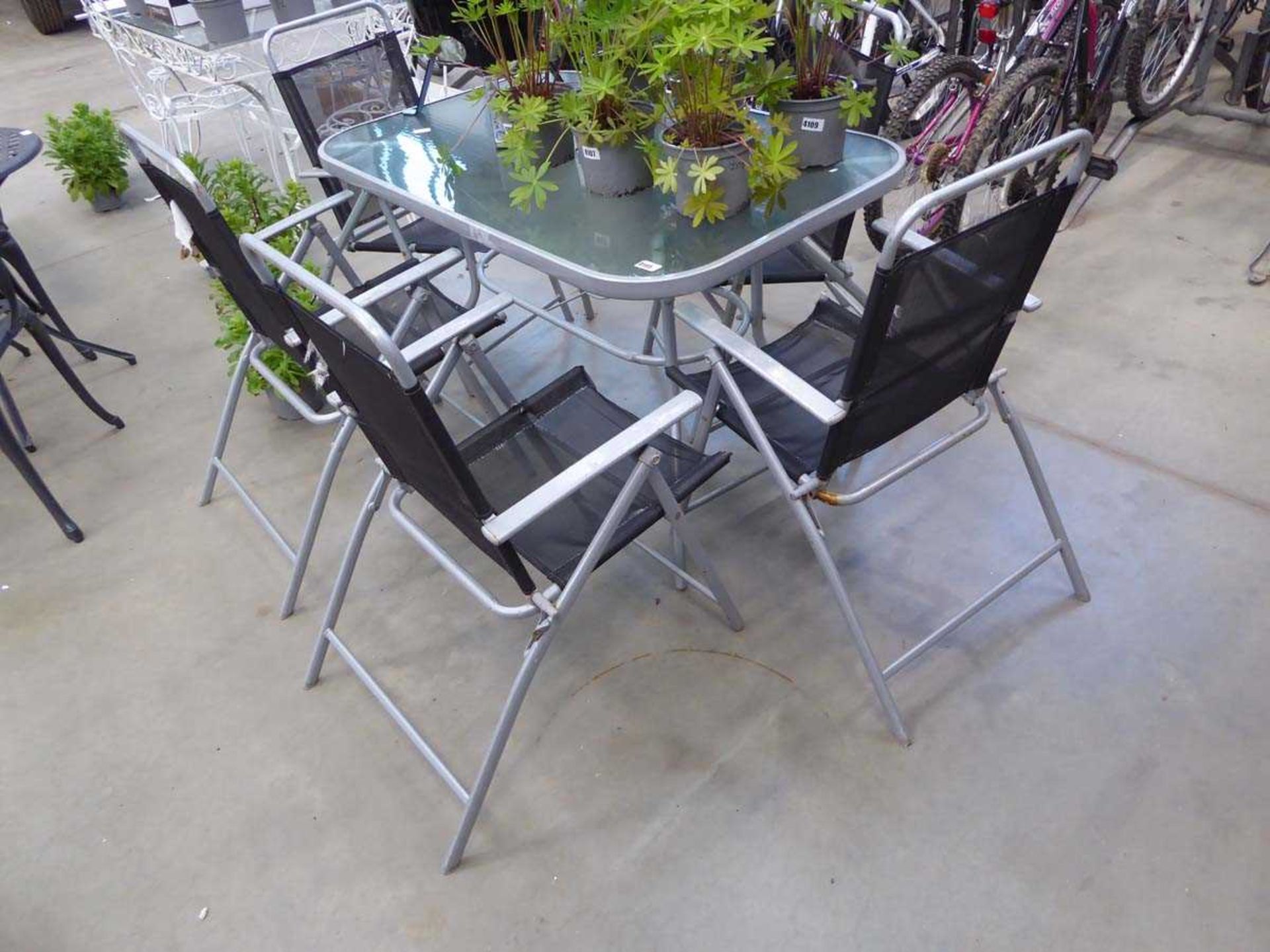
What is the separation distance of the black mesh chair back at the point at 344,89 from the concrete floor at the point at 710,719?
0.97 metres

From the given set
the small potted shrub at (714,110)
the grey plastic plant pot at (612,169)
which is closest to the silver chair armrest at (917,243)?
the small potted shrub at (714,110)

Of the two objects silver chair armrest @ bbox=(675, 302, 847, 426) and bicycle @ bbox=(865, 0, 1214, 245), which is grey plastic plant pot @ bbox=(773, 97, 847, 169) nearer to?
silver chair armrest @ bbox=(675, 302, 847, 426)

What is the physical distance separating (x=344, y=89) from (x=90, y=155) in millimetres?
2408

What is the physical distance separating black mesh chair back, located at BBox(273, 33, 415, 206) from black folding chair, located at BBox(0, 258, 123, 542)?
3.17 feet

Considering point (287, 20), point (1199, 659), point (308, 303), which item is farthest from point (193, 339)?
point (1199, 659)

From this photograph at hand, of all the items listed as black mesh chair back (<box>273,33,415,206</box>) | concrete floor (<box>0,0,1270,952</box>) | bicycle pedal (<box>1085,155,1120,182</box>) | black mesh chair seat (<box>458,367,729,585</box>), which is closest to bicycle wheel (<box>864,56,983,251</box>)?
bicycle pedal (<box>1085,155,1120,182</box>)

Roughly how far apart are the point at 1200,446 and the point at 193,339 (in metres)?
3.46

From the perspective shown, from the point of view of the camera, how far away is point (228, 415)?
234cm

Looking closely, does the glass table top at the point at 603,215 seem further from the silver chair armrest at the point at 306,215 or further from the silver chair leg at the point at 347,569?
the silver chair leg at the point at 347,569

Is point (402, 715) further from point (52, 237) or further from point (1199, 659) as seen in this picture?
point (52, 237)

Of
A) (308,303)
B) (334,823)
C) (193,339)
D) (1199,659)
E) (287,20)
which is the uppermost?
(287,20)

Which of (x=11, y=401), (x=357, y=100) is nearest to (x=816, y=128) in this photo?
(x=357, y=100)

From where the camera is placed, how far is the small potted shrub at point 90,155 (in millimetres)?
4121

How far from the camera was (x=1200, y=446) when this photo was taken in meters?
2.30
